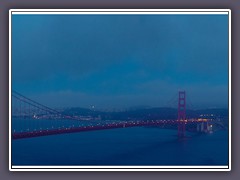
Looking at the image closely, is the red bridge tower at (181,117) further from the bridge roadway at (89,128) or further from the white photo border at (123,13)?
the white photo border at (123,13)

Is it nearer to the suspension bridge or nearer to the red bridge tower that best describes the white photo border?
the suspension bridge

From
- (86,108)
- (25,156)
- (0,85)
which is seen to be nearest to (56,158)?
(25,156)

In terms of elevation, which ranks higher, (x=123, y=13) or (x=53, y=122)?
(x=123, y=13)

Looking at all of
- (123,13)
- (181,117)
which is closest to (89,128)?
(181,117)

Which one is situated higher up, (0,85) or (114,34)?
(114,34)

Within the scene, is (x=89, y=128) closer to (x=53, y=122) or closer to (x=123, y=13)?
(x=53, y=122)

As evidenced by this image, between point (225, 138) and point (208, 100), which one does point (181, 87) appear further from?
point (225, 138)

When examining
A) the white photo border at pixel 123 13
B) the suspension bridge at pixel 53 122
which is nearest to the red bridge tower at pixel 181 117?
the suspension bridge at pixel 53 122

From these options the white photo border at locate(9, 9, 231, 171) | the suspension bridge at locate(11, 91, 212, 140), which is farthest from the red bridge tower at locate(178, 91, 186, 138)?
the white photo border at locate(9, 9, 231, 171)
